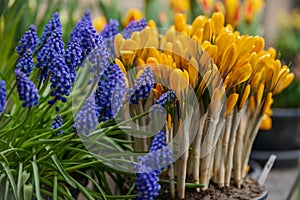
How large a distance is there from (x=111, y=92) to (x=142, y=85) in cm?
4

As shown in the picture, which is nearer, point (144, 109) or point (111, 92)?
point (111, 92)

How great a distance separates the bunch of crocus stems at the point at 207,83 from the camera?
62 centimetres

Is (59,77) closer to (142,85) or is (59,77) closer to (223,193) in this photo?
(142,85)

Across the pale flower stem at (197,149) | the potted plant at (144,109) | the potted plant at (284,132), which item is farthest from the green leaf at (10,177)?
the potted plant at (284,132)

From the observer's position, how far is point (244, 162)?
0.77 meters

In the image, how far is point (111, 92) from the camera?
0.56 metres

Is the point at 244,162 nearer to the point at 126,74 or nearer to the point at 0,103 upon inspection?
the point at 126,74

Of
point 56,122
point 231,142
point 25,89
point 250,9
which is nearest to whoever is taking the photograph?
point 25,89

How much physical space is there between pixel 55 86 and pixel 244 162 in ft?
1.10

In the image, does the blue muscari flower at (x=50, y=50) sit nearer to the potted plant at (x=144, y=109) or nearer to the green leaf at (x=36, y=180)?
the potted plant at (x=144, y=109)

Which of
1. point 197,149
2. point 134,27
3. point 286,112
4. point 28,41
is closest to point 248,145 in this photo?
point 197,149

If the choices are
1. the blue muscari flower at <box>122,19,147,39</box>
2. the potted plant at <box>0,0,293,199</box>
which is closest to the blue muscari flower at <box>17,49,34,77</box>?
the potted plant at <box>0,0,293,199</box>

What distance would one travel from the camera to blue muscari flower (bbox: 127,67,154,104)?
A: 57 cm

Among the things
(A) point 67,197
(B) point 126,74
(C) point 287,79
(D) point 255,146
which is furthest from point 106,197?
(D) point 255,146
